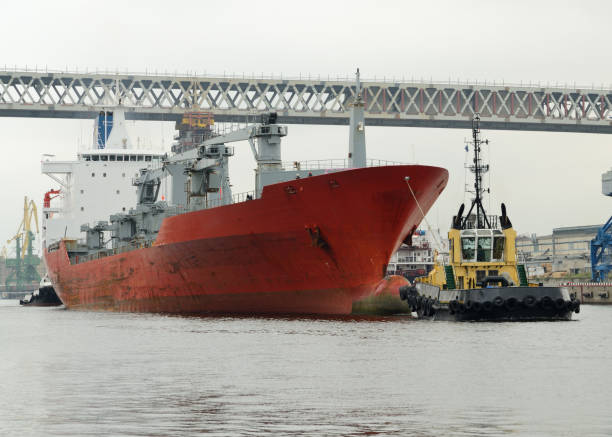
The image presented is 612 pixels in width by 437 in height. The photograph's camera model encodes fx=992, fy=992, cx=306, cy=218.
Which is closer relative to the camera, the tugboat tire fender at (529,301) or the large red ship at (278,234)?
the tugboat tire fender at (529,301)

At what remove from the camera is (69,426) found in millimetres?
13820

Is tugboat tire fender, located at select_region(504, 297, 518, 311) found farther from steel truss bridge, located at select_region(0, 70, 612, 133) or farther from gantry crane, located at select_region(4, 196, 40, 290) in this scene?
gantry crane, located at select_region(4, 196, 40, 290)

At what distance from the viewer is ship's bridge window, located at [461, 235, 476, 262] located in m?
36.5

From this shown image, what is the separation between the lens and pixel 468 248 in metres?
36.5

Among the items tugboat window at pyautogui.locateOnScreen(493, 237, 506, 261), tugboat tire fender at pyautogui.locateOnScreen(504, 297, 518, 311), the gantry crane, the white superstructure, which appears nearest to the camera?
tugboat tire fender at pyautogui.locateOnScreen(504, 297, 518, 311)

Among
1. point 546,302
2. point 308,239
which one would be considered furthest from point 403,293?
point 546,302

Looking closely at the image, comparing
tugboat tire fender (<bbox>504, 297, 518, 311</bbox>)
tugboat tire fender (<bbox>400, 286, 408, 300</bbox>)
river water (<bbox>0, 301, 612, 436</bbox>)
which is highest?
tugboat tire fender (<bbox>400, 286, 408, 300</bbox>)

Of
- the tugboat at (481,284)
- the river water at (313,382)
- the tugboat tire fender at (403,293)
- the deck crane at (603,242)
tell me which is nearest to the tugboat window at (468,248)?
the tugboat at (481,284)

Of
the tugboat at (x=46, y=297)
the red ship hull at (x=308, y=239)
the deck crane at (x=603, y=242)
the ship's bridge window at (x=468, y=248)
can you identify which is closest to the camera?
the ship's bridge window at (x=468, y=248)

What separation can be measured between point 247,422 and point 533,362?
9532 millimetres

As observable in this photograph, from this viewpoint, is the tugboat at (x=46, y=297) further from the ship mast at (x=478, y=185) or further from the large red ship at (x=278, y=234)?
the ship mast at (x=478, y=185)

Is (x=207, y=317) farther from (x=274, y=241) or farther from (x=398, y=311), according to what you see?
(x=398, y=311)

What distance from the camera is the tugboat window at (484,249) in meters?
36.5

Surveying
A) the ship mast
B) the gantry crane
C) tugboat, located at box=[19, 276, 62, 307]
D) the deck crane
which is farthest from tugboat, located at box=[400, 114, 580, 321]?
the gantry crane
